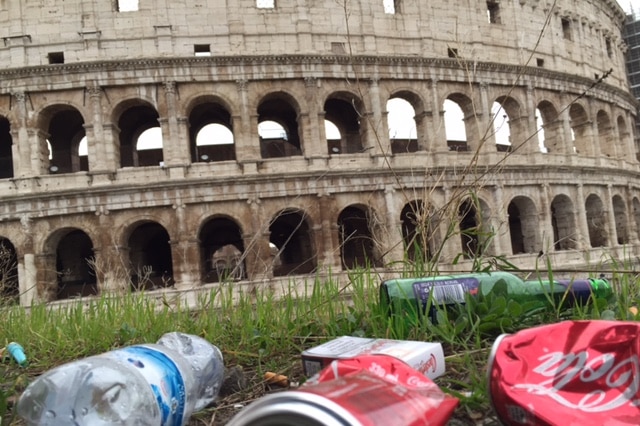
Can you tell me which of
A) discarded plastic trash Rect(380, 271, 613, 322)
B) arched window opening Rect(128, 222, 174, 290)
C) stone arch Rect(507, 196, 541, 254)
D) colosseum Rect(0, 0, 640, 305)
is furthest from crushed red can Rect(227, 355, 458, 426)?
stone arch Rect(507, 196, 541, 254)

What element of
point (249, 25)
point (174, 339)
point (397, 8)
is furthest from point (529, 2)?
point (174, 339)

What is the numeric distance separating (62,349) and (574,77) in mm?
20271

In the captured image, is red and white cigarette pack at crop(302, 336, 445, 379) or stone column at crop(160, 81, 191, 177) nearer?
red and white cigarette pack at crop(302, 336, 445, 379)

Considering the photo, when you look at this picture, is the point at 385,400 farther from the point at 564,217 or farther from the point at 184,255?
the point at 564,217

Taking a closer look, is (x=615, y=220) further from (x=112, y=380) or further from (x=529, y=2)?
(x=112, y=380)

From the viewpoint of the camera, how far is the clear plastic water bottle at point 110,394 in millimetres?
1244

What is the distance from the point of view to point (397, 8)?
626 inches

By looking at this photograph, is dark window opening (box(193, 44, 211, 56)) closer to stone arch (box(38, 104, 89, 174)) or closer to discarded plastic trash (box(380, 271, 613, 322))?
stone arch (box(38, 104, 89, 174))

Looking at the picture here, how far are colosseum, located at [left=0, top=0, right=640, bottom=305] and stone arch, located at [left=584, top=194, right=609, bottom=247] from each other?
973mm

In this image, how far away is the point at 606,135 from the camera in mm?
19594

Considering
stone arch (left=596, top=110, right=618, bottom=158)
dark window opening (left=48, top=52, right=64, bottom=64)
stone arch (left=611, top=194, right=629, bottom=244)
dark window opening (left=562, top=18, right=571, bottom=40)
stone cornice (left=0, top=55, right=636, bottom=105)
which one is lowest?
stone arch (left=611, top=194, right=629, bottom=244)

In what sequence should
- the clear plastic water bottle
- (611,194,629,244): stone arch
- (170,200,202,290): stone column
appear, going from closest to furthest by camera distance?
the clear plastic water bottle
(170,200,202,290): stone column
(611,194,629,244): stone arch

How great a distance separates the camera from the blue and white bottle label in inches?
54.3

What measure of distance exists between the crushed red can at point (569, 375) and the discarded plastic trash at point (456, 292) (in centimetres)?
97
